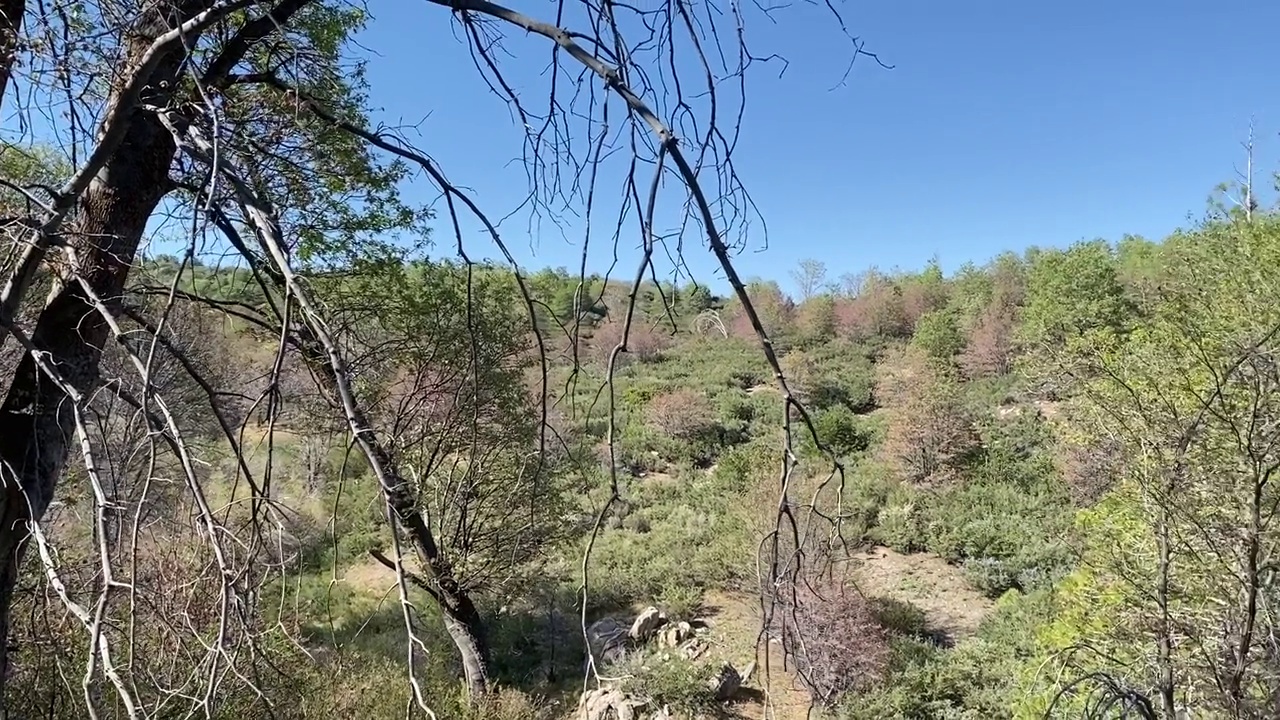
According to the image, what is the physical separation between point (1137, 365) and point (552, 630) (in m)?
8.49

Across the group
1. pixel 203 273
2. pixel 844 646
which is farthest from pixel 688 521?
pixel 203 273

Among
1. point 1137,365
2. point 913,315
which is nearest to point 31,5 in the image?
point 1137,365

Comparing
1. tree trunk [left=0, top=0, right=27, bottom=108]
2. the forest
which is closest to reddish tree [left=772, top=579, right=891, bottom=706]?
Result: the forest

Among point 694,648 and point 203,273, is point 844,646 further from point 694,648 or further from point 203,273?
point 203,273

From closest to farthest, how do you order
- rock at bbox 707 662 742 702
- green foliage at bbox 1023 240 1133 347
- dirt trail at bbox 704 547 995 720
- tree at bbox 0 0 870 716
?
tree at bbox 0 0 870 716, rock at bbox 707 662 742 702, dirt trail at bbox 704 547 995 720, green foliage at bbox 1023 240 1133 347

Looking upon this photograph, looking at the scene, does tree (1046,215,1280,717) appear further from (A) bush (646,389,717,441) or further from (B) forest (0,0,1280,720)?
(A) bush (646,389,717,441)

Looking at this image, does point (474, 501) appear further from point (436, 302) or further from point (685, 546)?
point (685, 546)

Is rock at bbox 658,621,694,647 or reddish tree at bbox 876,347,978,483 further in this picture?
reddish tree at bbox 876,347,978,483

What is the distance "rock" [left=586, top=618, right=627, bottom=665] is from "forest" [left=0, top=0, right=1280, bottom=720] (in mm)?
87

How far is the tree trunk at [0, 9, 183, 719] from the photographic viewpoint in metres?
1.37

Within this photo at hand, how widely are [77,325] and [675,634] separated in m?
10.2

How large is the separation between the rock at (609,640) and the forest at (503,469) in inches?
Answer: 3.4

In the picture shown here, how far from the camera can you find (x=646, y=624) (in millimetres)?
10609

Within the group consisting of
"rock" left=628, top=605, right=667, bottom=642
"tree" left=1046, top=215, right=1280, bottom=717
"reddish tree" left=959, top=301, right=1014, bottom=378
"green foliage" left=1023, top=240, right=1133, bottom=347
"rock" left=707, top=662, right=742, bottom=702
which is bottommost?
"rock" left=707, top=662, right=742, bottom=702
